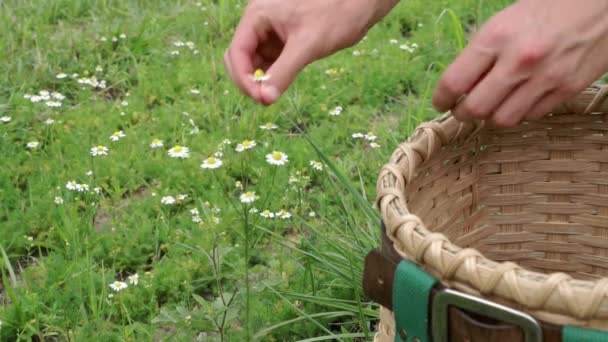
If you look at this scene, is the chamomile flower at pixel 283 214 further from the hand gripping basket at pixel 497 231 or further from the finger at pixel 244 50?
the finger at pixel 244 50

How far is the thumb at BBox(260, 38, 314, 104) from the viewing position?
4.29ft

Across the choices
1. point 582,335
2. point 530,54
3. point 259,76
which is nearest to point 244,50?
point 259,76

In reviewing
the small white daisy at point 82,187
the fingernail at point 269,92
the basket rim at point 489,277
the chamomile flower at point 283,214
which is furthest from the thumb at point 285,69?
the small white daisy at point 82,187

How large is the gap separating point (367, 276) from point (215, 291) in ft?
2.85

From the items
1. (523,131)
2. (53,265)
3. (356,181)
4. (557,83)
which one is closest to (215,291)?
(53,265)

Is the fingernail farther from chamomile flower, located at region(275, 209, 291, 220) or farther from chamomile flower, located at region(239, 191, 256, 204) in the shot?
chamomile flower, located at region(275, 209, 291, 220)

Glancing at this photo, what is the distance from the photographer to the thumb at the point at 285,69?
1309 mm

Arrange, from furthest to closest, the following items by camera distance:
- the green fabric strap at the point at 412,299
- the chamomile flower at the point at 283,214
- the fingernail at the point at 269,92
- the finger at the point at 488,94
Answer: the chamomile flower at the point at 283,214 → the fingernail at the point at 269,92 → the finger at the point at 488,94 → the green fabric strap at the point at 412,299

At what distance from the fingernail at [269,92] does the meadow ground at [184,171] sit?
225mm

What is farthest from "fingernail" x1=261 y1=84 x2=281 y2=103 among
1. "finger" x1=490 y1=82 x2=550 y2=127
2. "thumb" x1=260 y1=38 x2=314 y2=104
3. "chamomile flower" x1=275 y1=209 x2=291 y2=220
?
"chamomile flower" x1=275 y1=209 x2=291 y2=220

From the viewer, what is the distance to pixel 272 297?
1910 mm

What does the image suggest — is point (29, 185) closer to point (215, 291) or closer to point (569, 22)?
point (215, 291)

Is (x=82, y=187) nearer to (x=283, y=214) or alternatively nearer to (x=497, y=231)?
(x=283, y=214)

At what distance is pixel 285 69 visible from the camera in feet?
4.37
